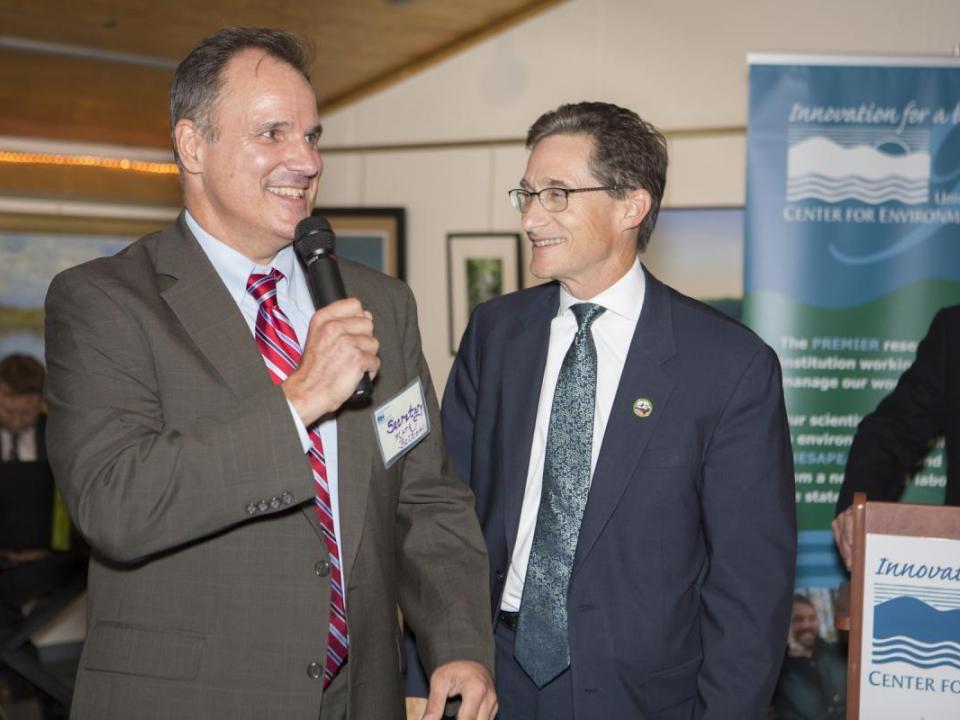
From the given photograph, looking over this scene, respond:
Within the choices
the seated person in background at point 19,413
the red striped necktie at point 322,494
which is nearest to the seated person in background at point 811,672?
the red striped necktie at point 322,494

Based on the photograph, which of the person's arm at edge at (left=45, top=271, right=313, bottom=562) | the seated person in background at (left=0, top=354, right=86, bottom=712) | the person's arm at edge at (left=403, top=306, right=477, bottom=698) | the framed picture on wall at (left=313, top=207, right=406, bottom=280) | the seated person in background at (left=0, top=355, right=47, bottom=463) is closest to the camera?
the person's arm at edge at (left=45, top=271, right=313, bottom=562)

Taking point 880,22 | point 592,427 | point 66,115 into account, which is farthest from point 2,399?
point 880,22

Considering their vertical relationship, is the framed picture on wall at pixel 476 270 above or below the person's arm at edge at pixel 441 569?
above

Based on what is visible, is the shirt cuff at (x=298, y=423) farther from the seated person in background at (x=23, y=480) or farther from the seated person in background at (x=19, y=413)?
the seated person in background at (x=19, y=413)

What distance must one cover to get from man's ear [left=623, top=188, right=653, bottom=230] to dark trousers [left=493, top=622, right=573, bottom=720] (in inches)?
39.0

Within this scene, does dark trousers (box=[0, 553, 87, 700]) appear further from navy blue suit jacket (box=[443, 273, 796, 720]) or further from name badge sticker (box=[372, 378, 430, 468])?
name badge sticker (box=[372, 378, 430, 468])

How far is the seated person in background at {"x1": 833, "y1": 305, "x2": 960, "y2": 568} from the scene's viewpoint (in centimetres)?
316

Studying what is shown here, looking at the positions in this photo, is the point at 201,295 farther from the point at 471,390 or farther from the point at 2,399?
the point at 2,399

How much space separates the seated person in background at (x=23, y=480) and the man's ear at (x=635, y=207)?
12.8 ft

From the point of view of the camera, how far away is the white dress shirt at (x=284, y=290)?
1811 millimetres

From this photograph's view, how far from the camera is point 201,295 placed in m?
1.76

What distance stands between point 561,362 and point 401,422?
601mm

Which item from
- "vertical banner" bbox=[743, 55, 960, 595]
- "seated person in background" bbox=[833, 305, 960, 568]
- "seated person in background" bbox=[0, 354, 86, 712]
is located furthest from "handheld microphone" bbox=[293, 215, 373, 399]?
"seated person in background" bbox=[0, 354, 86, 712]

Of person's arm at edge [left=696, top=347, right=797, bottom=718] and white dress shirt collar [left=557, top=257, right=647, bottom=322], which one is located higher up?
white dress shirt collar [left=557, top=257, right=647, bottom=322]
